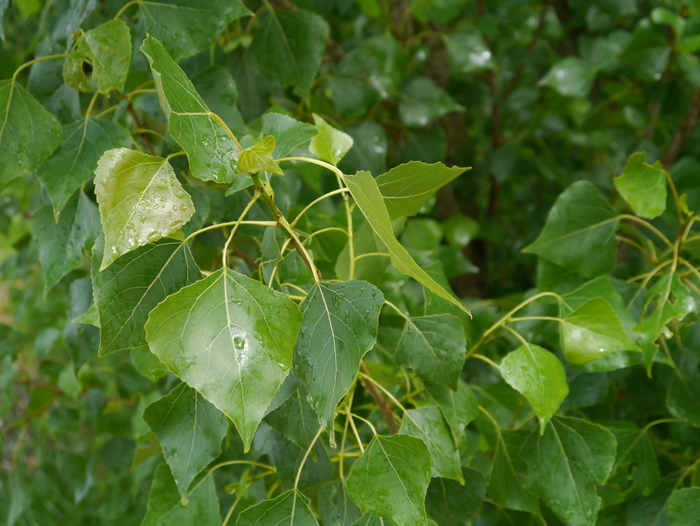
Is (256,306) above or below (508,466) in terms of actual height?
above

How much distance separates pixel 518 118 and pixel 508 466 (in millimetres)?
950

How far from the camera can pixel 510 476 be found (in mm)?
562

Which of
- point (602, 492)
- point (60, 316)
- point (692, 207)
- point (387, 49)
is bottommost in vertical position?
point (60, 316)

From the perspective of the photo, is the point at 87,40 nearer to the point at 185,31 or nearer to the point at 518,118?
the point at 185,31

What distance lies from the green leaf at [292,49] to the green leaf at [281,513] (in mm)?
448

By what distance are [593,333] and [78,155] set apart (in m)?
0.50

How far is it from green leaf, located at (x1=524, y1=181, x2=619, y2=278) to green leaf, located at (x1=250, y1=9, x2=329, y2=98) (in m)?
0.33

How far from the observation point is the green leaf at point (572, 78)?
3.22ft

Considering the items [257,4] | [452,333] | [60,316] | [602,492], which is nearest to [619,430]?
[602,492]

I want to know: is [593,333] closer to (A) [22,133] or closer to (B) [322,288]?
(B) [322,288]

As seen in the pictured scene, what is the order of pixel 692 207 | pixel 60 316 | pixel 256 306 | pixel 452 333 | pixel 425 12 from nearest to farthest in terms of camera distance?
pixel 256 306
pixel 452 333
pixel 692 207
pixel 425 12
pixel 60 316

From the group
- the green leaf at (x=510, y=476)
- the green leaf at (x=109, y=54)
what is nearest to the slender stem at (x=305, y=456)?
the green leaf at (x=510, y=476)

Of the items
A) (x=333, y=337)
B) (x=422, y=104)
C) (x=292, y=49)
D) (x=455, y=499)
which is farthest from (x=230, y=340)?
(x=422, y=104)

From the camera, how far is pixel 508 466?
22.2 inches
